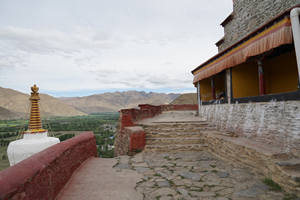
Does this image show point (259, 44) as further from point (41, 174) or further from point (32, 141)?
point (32, 141)

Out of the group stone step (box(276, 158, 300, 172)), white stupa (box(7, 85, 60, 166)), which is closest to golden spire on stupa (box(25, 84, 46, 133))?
white stupa (box(7, 85, 60, 166))

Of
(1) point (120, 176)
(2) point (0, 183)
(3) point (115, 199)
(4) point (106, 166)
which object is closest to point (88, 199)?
(3) point (115, 199)

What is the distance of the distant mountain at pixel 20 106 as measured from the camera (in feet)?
334

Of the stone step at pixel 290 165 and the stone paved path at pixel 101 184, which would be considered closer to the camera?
the stone paved path at pixel 101 184

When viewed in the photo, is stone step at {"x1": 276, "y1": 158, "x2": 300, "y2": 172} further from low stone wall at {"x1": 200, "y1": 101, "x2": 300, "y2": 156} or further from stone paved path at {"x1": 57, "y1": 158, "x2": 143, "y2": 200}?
stone paved path at {"x1": 57, "y1": 158, "x2": 143, "y2": 200}

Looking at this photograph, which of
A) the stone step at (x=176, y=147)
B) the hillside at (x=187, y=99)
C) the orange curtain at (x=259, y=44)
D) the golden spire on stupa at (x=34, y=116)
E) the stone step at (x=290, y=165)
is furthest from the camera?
the hillside at (x=187, y=99)

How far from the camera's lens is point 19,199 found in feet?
6.64

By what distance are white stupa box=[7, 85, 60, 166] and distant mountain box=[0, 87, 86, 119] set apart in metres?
99.7

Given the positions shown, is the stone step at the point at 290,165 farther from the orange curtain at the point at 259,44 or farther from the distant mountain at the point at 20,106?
the distant mountain at the point at 20,106

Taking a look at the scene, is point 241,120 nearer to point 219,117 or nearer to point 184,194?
point 219,117

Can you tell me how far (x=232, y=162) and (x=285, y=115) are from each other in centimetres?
171

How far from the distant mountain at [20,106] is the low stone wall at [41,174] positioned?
103m

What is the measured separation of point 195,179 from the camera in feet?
14.1

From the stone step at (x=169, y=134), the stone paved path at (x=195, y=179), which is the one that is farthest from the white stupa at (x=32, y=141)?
the stone step at (x=169, y=134)
